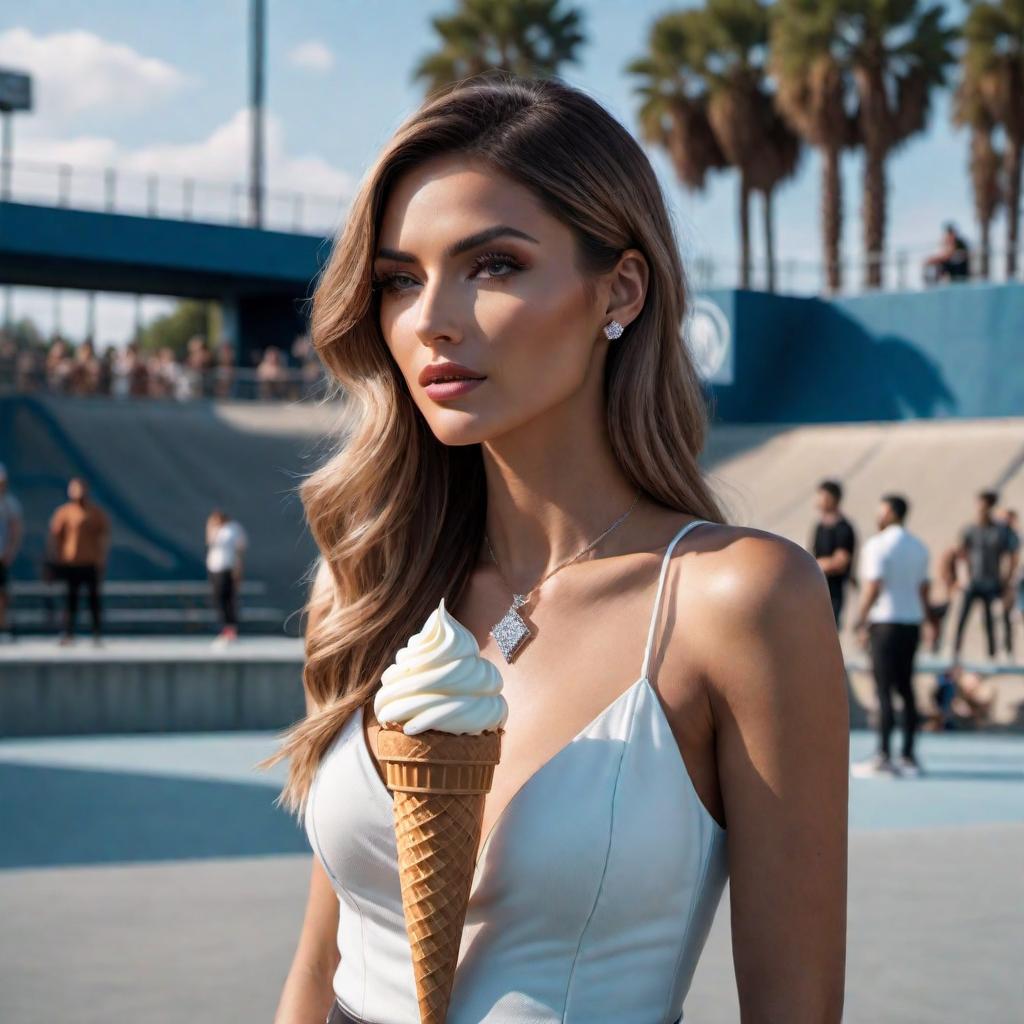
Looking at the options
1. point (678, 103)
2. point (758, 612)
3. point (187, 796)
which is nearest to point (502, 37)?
point (678, 103)

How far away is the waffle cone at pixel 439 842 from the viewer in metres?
1.85

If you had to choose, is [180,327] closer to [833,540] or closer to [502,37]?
[502,37]

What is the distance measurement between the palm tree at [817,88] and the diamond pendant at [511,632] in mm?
30705

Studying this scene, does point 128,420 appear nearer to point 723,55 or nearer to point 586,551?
point 723,55

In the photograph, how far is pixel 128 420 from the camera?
2833 cm

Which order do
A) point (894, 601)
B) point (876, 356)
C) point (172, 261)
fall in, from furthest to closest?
point (172, 261)
point (876, 356)
point (894, 601)

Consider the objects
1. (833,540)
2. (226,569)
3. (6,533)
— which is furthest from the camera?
(226,569)

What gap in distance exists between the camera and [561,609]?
6.93 ft

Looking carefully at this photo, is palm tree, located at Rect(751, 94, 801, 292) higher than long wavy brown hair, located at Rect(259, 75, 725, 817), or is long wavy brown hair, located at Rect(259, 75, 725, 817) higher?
palm tree, located at Rect(751, 94, 801, 292)

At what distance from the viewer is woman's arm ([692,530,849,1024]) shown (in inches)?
71.7

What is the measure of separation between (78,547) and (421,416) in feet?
45.2

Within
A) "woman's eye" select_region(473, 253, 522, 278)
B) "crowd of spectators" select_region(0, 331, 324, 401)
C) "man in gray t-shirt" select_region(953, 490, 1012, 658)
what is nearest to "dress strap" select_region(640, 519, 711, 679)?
"woman's eye" select_region(473, 253, 522, 278)

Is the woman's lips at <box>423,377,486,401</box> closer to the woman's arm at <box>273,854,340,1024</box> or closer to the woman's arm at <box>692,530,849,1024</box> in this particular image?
the woman's arm at <box>692,530,849,1024</box>

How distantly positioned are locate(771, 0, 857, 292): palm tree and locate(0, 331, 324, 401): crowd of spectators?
10761 mm
